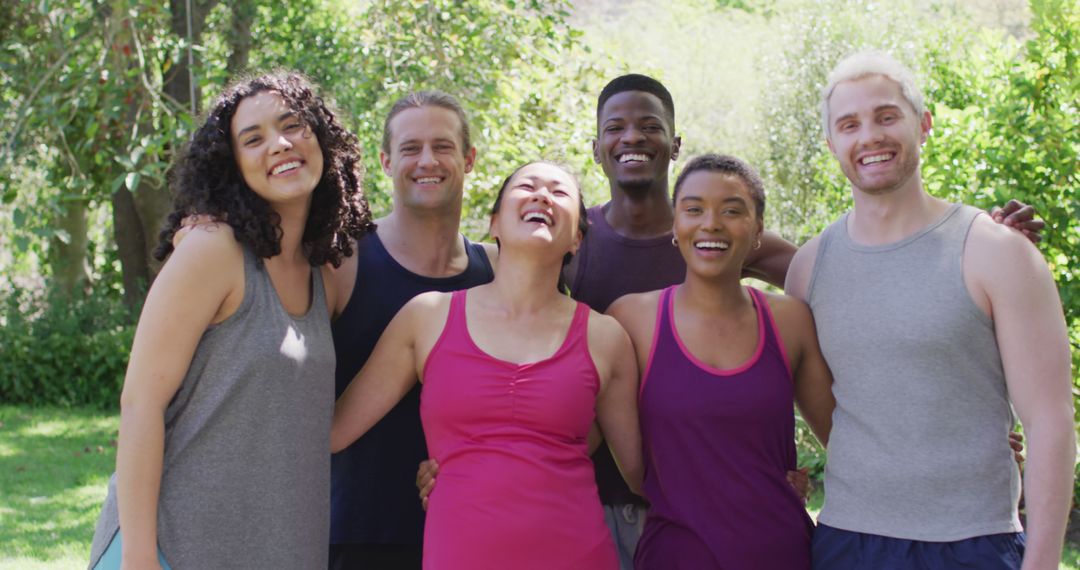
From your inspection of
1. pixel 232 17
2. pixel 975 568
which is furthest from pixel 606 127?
pixel 232 17

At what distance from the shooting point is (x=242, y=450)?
109 inches

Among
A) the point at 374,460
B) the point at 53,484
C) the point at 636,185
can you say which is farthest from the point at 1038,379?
the point at 53,484

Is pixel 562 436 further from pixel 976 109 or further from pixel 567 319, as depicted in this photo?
pixel 976 109

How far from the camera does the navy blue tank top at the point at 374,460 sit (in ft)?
11.3

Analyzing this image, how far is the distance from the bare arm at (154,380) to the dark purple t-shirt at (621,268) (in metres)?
1.45

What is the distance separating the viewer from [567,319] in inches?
123

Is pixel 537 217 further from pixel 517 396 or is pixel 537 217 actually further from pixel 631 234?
pixel 631 234

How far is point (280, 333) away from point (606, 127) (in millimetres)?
1673

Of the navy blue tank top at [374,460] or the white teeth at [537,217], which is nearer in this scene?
the white teeth at [537,217]

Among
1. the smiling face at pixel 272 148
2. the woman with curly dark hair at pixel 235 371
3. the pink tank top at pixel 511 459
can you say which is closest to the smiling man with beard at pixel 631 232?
the pink tank top at pixel 511 459

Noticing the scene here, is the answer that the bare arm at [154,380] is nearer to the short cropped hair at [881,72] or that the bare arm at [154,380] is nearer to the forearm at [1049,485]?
the short cropped hair at [881,72]

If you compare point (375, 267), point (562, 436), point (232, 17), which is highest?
point (232, 17)

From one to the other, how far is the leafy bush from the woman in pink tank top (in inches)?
372

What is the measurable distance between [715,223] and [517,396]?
81cm
